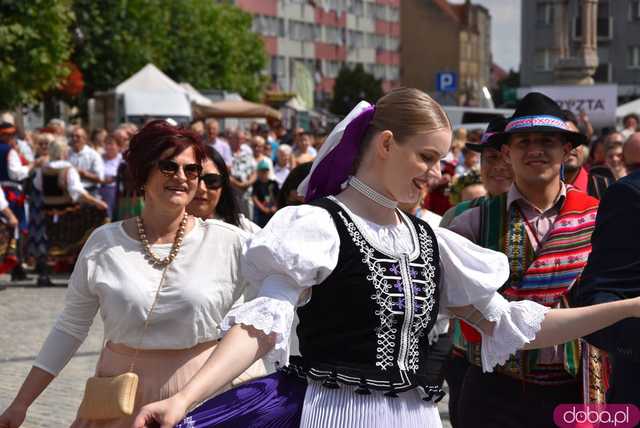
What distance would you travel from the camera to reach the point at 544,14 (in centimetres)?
8894

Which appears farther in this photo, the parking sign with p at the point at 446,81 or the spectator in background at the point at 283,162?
the parking sign with p at the point at 446,81

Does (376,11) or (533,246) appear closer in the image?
(533,246)

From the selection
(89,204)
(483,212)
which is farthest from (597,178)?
(89,204)

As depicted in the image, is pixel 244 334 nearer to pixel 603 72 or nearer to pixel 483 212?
pixel 483 212

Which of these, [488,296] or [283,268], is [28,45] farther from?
[283,268]

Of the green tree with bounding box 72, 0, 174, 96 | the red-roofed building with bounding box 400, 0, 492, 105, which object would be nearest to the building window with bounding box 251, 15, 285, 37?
the red-roofed building with bounding box 400, 0, 492, 105

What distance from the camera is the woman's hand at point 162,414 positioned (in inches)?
123

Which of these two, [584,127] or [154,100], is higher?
[154,100]

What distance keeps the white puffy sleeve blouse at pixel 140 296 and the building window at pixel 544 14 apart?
280 feet

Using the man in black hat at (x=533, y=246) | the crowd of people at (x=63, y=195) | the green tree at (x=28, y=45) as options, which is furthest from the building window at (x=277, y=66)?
the man in black hat at (x=533, y=246)

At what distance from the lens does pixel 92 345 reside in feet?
35.9

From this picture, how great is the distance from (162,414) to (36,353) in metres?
7.64

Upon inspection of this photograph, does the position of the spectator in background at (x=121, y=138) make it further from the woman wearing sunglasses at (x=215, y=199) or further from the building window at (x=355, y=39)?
the building window at (x=355, y=39)

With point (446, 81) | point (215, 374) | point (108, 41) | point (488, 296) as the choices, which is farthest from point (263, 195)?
point (108, 41)
